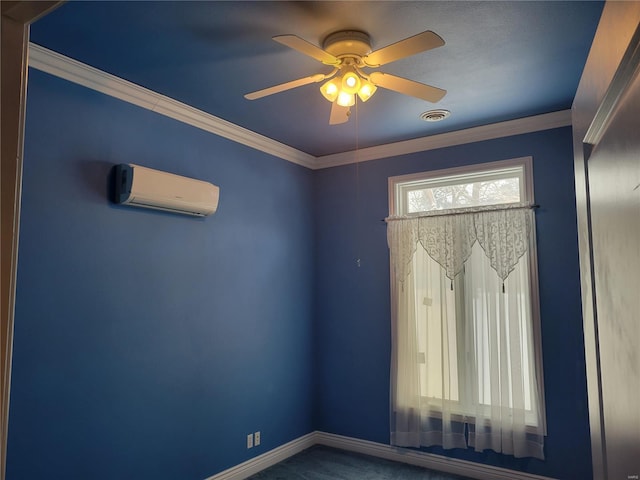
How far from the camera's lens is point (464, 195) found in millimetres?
3686

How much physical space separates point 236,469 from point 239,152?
2.37 meters

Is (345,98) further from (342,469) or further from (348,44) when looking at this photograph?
(342,469)

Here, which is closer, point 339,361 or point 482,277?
point 482,277

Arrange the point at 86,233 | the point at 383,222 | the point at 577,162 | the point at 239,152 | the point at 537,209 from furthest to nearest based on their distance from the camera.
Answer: the point at 383,222 → the point at 239,152 → the point at 537,209 → the point at 86,233 → the point at 577,162

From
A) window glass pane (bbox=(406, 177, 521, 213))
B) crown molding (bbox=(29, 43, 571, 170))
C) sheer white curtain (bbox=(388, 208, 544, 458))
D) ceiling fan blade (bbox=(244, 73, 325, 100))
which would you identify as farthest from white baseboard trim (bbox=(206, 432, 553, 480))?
ceiling fan blade (bbox=(244, 73, 325, 100))

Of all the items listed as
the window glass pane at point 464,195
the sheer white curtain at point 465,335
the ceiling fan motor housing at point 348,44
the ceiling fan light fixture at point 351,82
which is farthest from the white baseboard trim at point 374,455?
the ceiling fan motor housing at point 348,44

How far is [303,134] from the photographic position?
3.68m

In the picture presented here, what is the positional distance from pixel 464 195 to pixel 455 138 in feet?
1.52

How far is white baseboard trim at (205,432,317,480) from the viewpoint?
328 cm

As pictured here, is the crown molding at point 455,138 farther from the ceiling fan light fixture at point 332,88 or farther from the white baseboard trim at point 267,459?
the white baseboard trim at point 267,459

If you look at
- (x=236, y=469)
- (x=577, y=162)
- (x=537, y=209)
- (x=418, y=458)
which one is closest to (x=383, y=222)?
(x=537, y=209)

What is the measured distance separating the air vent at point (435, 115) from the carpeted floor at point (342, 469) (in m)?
2.65

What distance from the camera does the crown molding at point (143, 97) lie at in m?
2.38

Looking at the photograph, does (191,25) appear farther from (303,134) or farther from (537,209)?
(537,209)
